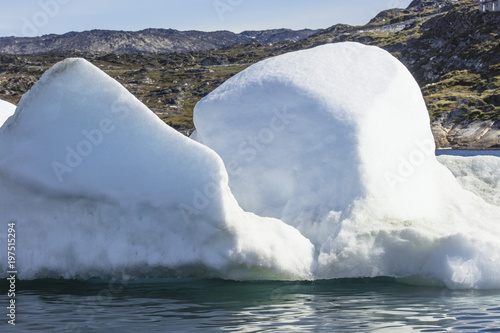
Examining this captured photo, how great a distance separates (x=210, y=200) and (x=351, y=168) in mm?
3711

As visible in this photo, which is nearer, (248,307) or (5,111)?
(248,307)

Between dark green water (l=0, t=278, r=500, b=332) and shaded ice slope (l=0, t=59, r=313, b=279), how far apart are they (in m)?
0.39

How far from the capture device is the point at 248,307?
10.4 meters

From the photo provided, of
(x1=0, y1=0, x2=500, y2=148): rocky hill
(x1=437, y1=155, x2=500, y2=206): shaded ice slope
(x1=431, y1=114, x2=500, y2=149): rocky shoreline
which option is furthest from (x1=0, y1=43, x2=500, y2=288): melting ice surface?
(x1=0, y1=0, x2=500, y2=148): rocky hill

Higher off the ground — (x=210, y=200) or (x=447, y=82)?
(x=447, y=82)

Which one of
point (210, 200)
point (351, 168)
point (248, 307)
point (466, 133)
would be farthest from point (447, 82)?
point (248, 307)

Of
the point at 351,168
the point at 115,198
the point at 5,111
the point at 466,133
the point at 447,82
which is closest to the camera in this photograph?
the point at 115,198

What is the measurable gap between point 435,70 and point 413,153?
114949 millimetres

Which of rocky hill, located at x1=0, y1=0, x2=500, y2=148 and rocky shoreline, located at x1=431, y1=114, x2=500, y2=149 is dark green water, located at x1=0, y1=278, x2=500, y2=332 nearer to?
rocky shoreline, located at x1=431, y1=114, x2=500, y2=149

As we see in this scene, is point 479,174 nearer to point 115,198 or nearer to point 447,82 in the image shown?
point 115,198

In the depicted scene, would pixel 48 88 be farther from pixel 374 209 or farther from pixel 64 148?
pixel 374 209

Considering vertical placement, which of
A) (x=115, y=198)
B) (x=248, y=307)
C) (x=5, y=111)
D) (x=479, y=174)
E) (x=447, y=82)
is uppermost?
(x=447, y=82)

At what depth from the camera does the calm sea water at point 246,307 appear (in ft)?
29.8

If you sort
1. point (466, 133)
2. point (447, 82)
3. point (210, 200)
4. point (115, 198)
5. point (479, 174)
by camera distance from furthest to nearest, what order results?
point (447, 82)
point (466, 133)
point (479, 174)
point (115, 198)
point (210, 200)
